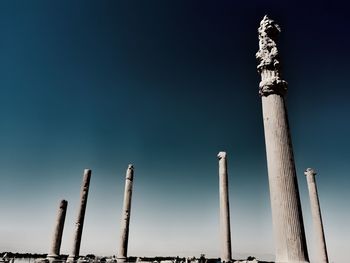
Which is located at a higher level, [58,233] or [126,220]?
[126,220]

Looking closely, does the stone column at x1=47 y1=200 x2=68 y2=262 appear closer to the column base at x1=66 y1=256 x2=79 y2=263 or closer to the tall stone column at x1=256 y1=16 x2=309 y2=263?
the column base at x1=66 y1=256 x2=79 y2=263

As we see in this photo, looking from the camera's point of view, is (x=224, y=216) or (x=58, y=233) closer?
(x=224, y=216)

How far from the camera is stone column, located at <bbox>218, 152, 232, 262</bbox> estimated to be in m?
17.4

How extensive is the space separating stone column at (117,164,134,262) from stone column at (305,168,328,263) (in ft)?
44.9

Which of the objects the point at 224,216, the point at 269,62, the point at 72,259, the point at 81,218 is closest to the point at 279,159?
the point at 269,62

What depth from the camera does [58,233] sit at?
19484 millimetres

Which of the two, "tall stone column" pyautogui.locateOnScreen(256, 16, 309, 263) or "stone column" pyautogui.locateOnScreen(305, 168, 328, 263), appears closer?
"tall stone column" pyautogui.locateOnScreen(256, 16, 309, 263)

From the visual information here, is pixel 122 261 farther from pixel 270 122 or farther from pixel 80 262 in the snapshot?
pixel 270 122

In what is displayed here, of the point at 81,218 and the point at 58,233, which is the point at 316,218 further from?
the point at 58,233

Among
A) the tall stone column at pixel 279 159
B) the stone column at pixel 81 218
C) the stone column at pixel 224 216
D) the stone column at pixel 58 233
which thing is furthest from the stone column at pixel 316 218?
the stone column at pixel 58 233

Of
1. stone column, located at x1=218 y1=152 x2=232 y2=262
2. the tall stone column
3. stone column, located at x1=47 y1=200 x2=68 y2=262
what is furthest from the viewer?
stone column, located at x1=47 y1=200 x2=68 y2=262

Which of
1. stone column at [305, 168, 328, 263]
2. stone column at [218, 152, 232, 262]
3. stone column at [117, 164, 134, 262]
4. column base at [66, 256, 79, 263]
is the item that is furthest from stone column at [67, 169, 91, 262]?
stone column at [305, 168, 328, 263]

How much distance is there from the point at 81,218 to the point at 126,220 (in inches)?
137

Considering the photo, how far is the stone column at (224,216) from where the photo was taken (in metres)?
17.4
